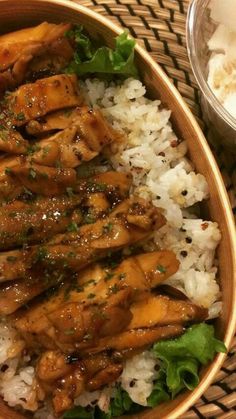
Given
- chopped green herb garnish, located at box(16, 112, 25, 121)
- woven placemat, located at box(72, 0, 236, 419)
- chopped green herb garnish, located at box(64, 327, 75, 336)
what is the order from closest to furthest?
1. chopped green herb garnish, located at box(64, 327, 75, 336)
2. chopped green herb garnish, located at box(16, 112, 25, 121)
3. woven placemat, located at box(72, 0, 236, 419)

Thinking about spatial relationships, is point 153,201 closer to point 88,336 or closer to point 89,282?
point 89,282

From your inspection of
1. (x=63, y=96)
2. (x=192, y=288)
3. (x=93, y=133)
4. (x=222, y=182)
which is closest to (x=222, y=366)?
(x=192, y=288)

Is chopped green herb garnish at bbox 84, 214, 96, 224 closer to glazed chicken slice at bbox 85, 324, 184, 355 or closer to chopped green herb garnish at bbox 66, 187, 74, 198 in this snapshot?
chopped green herb garnish at bbox 66, 187, 74, 198

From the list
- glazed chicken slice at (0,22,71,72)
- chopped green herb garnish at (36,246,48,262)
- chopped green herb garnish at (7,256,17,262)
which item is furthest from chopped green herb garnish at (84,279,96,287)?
glazed chicken slice at (0,22,71,72)

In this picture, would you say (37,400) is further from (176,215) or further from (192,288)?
(176,215)

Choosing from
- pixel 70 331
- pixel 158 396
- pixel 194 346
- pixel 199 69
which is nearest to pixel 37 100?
pixel 199 69

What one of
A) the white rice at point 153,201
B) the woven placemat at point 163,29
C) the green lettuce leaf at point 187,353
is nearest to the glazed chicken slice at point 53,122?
the white rice at point 153,201
